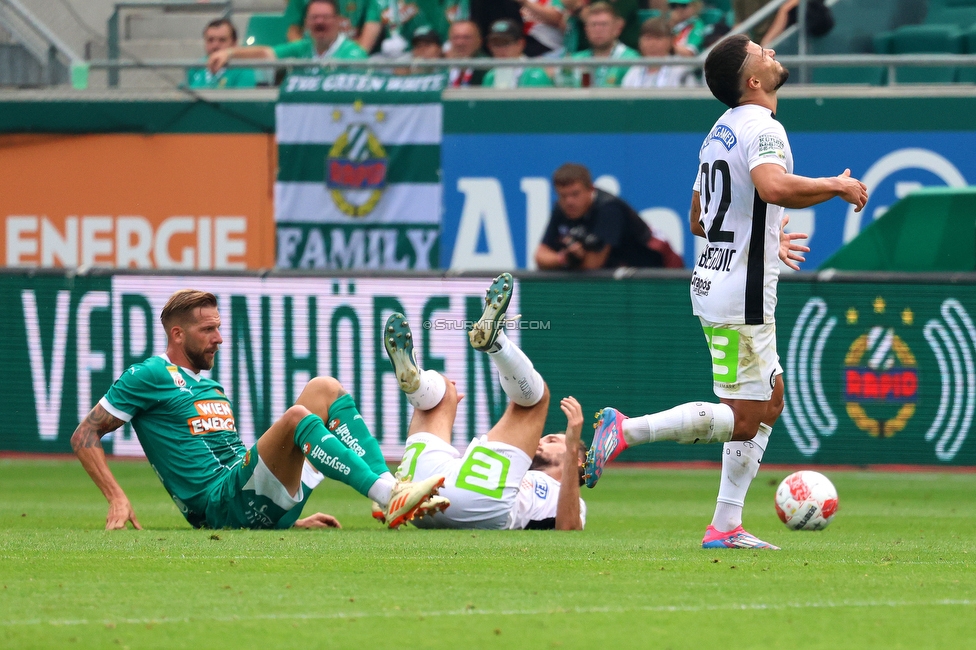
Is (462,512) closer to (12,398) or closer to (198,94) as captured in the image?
(12,398)

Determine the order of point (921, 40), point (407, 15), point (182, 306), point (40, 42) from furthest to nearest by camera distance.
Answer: point (407, 15), point (40, 42), point (921, 40), point (182, 306)

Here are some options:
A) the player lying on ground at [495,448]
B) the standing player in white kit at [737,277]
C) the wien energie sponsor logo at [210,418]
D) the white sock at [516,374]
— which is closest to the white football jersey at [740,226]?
the standing player in white kit at [737,277]

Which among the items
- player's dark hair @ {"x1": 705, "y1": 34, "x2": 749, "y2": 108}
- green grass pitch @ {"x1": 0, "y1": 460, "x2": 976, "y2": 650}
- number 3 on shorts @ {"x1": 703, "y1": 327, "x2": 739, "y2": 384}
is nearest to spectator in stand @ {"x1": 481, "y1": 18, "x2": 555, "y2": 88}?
green grass pitch @ {"x1": 0, "y1": 460, "x2": 976, "y2": 650}

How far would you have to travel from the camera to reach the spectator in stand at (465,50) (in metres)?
14.9

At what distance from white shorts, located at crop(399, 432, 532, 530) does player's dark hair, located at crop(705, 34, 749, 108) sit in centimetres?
235

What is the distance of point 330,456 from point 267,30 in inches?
408

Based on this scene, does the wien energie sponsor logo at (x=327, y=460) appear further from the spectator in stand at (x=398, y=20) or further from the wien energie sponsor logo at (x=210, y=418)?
the spectator in stand at (x=398, y=20)

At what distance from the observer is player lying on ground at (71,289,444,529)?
7.38 m

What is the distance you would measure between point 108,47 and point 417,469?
31.3ft

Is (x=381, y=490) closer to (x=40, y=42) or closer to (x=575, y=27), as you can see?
(x=575, y=27)

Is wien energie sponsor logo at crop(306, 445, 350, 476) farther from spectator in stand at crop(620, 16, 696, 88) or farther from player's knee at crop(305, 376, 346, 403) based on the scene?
spectator in stand at crop(620, 16, 696, 88)

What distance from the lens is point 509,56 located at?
1498 centimetres

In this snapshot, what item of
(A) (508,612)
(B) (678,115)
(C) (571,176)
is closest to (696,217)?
(A) (508,612)

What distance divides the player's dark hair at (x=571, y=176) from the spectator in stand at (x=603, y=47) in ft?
6.89
